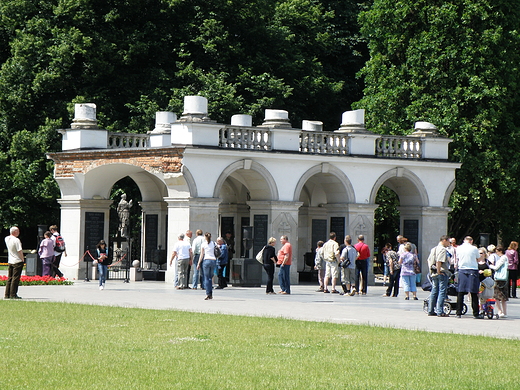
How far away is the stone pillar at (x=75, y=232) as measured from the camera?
34.3m

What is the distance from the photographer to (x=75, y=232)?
3447 cm

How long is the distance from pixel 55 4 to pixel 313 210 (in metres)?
14.3

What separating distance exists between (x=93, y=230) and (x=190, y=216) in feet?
14.1

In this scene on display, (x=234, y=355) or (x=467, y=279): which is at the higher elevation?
(x=467, y=279)

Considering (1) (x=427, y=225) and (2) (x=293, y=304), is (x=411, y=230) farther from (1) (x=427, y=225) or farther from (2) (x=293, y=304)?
(2) (x=293, y=304)

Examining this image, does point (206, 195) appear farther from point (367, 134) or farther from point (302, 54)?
point (302, 54)

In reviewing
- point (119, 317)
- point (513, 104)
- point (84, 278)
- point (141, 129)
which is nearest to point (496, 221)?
point (513, 104)

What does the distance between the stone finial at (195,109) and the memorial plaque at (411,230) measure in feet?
27.8

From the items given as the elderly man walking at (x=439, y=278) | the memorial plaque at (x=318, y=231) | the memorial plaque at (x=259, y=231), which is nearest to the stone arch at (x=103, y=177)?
the memorial plaque at (x=259, y=231)

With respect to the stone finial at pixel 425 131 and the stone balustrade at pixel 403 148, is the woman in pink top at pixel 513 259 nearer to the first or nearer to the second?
the stone balustrade at pixel 403 148

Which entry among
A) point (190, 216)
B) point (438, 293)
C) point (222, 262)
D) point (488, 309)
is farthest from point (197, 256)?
point (488, 309)

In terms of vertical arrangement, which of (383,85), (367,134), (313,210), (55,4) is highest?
(55,4)

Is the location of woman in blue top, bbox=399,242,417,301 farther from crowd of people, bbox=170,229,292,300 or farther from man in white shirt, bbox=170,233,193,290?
man in white shirt, bbox=170,233,193,290

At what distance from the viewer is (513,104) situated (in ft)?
139
